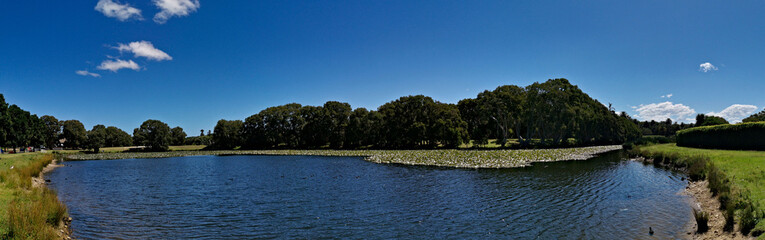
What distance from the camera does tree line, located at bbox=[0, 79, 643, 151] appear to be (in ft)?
251

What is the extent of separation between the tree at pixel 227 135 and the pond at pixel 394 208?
85400 mm

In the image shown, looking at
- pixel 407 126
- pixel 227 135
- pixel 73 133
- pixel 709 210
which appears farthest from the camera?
pixel 227 135

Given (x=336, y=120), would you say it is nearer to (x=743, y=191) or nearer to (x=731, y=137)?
(x=731, y=137)

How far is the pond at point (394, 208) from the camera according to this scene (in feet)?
48.1

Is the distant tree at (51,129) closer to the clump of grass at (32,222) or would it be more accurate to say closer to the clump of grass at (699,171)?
the clump of grass at (32,222)

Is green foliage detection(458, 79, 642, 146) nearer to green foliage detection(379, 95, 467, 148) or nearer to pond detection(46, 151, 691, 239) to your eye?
green foliage detection(379, 95, 467, 148)

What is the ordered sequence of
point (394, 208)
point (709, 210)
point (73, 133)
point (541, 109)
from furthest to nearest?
point (73, 133), point (541, 109), point (394, 208), point (709, 210)

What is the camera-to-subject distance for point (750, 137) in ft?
120

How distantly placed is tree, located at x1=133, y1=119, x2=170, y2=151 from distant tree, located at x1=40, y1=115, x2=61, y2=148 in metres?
28.2

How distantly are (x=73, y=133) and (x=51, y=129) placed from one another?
7.54 meters

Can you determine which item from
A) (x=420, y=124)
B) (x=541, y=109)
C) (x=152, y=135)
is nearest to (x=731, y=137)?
(x=541, y=109)

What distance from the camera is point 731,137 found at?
3925 centimetres

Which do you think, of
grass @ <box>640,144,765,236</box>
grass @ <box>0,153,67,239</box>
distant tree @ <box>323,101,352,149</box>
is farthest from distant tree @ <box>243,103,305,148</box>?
grass @ <box>640,144,765,236</box>

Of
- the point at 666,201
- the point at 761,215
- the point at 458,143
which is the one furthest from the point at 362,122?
the point at 761,215
